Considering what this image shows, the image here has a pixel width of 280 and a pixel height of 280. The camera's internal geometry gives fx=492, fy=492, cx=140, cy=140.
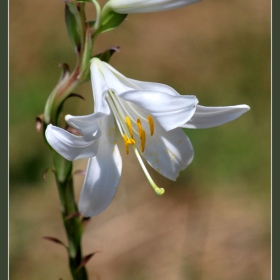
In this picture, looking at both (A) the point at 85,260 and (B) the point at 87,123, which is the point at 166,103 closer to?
(B) the point at 87,123

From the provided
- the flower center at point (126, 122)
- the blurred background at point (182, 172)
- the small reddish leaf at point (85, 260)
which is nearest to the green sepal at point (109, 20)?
the flower center at point (126, 122)

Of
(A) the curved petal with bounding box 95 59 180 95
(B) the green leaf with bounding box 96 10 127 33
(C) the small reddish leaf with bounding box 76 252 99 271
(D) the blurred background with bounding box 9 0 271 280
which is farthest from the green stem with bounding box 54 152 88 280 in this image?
(D) the blurred background with bounding box 9 0 271 280

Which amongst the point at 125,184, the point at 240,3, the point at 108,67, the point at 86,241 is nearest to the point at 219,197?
the point at 125,184

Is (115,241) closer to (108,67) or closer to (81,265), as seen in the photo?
(81,265)

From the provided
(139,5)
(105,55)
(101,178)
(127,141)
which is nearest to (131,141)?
(127,141)

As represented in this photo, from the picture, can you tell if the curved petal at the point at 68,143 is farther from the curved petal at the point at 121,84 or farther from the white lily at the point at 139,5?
the white lily at the point at 139,5

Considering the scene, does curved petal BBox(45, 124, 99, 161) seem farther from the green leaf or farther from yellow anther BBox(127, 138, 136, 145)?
the green leaf
